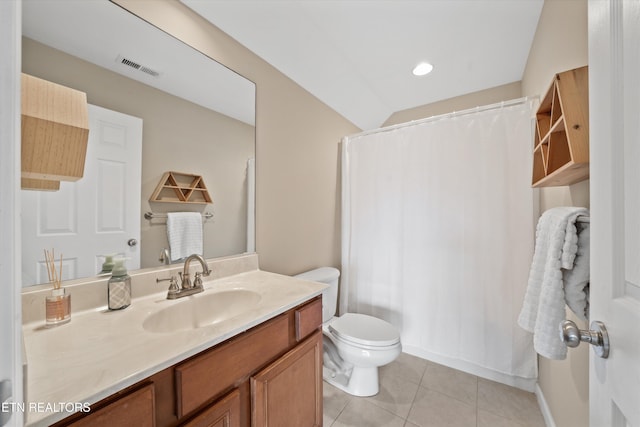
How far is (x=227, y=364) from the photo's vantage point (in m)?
0.75

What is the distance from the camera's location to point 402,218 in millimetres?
2029

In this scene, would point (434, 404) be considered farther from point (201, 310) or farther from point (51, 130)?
point (51, 130)

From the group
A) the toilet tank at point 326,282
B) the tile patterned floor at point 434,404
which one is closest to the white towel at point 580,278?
the tile patterned floor at point 434,404

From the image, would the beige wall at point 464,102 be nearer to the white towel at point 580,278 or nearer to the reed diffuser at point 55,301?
the white towel at point 580,278

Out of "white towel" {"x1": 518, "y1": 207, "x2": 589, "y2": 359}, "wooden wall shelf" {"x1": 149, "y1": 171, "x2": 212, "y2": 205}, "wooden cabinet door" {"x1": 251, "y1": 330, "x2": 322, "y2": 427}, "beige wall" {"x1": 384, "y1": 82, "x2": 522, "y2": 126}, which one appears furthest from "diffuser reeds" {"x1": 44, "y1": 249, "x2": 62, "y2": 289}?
"beige wall" {"x1": 384, "y1": 82, "x2": 522, "y2": 126}

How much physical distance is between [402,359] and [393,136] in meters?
1.85

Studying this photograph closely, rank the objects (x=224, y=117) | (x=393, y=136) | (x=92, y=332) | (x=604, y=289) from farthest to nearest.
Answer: (x=393, y=136)
(x=224, y=117)
(x=92, y=332)
(x=604, y=289)

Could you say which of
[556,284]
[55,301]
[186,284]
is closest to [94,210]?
[55,301]

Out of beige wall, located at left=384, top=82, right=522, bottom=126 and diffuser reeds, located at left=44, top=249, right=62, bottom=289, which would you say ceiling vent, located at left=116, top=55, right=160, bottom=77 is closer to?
diffuser reeds, located at left=44, top=249, right=62, bottom=289

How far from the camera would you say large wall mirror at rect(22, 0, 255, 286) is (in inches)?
33.1

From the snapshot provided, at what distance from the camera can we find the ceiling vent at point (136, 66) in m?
1.00

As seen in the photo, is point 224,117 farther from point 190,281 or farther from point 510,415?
point 510,415

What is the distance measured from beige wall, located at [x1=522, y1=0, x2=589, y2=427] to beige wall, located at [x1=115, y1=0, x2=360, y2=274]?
144 centimetres

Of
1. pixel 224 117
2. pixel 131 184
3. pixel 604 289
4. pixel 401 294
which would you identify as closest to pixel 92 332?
pixel 131 184
